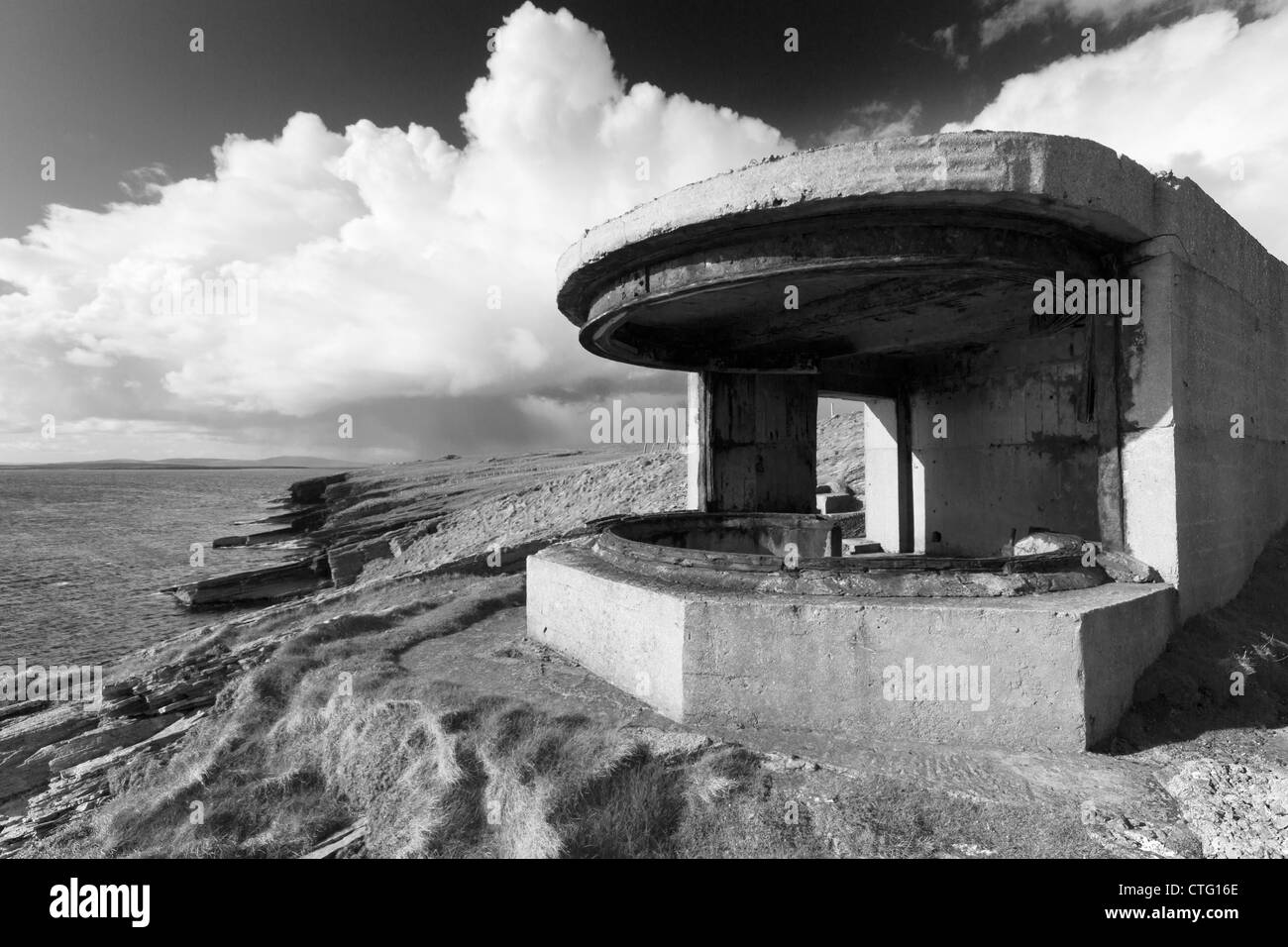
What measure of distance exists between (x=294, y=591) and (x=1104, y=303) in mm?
22836

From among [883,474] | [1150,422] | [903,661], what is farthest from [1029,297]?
[883,474]

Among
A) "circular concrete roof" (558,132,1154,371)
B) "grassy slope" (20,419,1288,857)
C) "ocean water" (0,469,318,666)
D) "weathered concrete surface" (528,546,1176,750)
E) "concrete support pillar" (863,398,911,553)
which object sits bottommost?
"ocean water" (0,469,318,666)

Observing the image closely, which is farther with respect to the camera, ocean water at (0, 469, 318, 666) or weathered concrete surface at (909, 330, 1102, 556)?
ocean water at (0, 469, 318, 666)

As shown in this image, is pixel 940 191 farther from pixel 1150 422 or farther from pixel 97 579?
pixel 97 579

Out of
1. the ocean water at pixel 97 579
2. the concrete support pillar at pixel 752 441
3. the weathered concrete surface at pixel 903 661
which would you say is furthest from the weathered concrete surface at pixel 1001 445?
the ocean water at pixel 97 579

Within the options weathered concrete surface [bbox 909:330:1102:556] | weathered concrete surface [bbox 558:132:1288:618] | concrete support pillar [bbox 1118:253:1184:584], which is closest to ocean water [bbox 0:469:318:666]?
weathered concrete surface [bbox 558:132:1288:618]

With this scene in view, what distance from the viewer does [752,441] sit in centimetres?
993

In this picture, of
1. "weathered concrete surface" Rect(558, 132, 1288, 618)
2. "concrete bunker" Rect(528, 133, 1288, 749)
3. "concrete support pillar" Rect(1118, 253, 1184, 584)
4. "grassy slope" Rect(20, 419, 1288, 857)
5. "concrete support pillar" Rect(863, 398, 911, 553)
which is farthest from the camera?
"concrete support pillar" Rect(863, 398, 911, 553)

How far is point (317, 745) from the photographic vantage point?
5191 mm

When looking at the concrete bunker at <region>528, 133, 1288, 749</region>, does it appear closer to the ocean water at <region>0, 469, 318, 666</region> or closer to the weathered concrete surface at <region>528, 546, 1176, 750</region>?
the weathered concrete surface at <region>528, 546, 1176, 750</region>

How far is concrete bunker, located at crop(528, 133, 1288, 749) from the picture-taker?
4512 millimetres

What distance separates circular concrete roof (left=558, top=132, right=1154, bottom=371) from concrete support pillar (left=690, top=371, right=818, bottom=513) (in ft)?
9.44

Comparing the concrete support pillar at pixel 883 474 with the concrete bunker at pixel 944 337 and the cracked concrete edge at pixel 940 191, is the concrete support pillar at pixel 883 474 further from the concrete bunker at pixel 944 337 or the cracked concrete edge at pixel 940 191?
the cracked concrete edge at pixel 940 191
